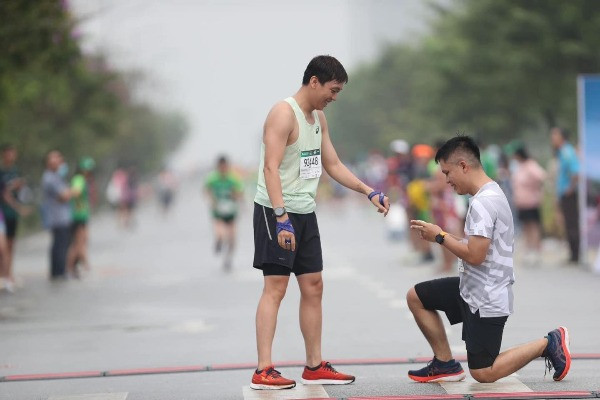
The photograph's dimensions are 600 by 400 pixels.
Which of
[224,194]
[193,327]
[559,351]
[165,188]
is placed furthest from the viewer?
[165,188]

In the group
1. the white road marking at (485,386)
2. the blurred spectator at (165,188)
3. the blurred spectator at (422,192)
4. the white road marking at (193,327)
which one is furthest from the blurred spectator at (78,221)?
the blurred spectator at (165,188)

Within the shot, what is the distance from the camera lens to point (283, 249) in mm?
8336

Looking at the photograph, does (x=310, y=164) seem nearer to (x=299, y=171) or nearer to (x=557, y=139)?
(x=299, y=171)

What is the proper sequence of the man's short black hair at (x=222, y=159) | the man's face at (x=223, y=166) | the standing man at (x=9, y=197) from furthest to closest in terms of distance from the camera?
the man's face at (x=223, y=166)
the man's short black hair at (x=222, y=159)
the standing man at (x=9, y=197)

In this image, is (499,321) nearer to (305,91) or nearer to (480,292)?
(480,292)

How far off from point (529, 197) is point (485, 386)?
1204 centimetres

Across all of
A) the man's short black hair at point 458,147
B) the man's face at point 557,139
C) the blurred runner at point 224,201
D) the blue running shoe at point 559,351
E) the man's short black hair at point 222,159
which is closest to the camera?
the man's short black hair at point 458,147

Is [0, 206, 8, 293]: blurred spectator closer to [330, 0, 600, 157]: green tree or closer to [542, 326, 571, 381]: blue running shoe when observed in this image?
[542, 326, 571, 381]: blue running shoe

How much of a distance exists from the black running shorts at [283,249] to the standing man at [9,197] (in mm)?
9516

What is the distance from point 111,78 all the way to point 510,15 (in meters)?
10.6

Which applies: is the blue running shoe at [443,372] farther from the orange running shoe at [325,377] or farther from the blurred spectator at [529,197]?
the blurred spectator at [529,197]

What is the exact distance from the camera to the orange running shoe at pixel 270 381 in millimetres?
8234

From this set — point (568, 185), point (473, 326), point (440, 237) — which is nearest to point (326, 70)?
point (440, 237)

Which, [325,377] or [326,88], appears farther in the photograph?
[325,377]
